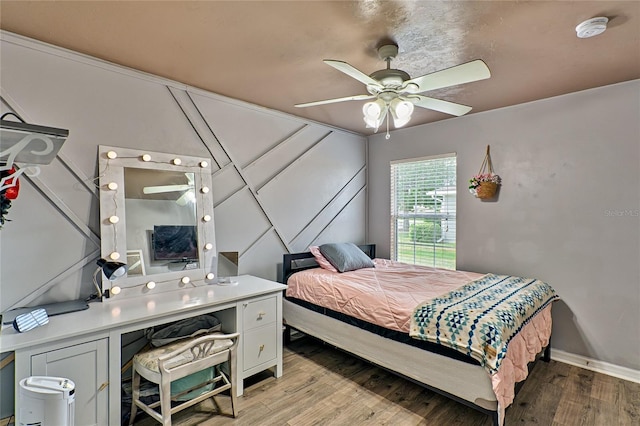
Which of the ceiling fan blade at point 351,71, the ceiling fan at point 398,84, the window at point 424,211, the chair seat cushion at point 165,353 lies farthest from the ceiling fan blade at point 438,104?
the chair seat cushion at point 165,353

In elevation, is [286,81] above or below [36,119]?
above

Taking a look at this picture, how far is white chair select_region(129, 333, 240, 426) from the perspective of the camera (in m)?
1.84

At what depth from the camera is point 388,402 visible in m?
2.34

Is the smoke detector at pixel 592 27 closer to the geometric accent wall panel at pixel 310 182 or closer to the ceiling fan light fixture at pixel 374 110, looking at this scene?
the ceiling fan light fixture at pixel 374 110

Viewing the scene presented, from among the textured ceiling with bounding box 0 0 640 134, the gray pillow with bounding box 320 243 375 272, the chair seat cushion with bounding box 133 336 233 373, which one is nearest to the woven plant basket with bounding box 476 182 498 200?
the textured ceiling with bounding box 0 0 640 134

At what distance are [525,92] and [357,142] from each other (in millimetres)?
2060

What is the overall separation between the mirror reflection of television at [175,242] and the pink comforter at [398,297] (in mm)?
1032

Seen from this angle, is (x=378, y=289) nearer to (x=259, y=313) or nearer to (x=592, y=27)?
(x=259, y=313)

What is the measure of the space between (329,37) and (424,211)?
2630mm

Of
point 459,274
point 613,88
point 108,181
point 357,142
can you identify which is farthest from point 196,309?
point 613,88

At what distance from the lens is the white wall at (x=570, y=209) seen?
2.71 meters

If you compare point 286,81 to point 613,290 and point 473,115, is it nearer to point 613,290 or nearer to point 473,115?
point 473,115

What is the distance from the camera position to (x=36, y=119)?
2107 mm

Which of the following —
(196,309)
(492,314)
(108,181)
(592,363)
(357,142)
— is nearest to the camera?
(492,314)
